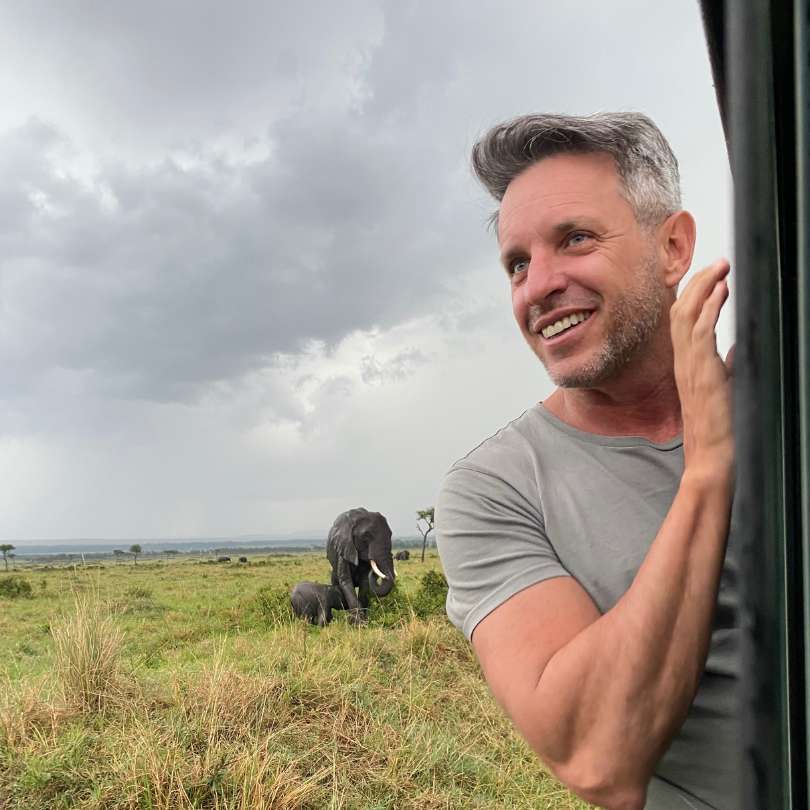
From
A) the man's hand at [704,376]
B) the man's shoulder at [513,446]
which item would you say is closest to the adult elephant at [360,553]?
the man's shoulder at [513,446]

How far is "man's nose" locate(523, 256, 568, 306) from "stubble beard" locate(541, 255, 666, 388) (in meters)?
0.07

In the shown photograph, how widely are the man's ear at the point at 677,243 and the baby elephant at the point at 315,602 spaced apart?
8.27m

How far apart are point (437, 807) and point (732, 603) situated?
10.6ft

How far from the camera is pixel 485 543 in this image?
3.25ft

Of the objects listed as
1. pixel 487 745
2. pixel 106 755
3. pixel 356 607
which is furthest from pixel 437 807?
pixel 356 607

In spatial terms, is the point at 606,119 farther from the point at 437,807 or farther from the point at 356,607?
the point at 356,607

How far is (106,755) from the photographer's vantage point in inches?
143

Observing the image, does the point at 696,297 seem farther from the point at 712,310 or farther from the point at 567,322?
the point at 567,322

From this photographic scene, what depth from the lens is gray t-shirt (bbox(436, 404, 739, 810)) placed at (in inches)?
34.1

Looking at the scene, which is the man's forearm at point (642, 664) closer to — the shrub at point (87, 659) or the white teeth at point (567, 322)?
the white teeth at point (567, 322)

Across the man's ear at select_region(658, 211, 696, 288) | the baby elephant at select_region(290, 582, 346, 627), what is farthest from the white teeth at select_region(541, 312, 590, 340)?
the baby elephant at select_region(290, 582, 346, 627)

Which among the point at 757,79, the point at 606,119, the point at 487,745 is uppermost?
the point at 606,119

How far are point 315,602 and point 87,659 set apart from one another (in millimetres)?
4545

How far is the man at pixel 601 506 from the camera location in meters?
0.71
